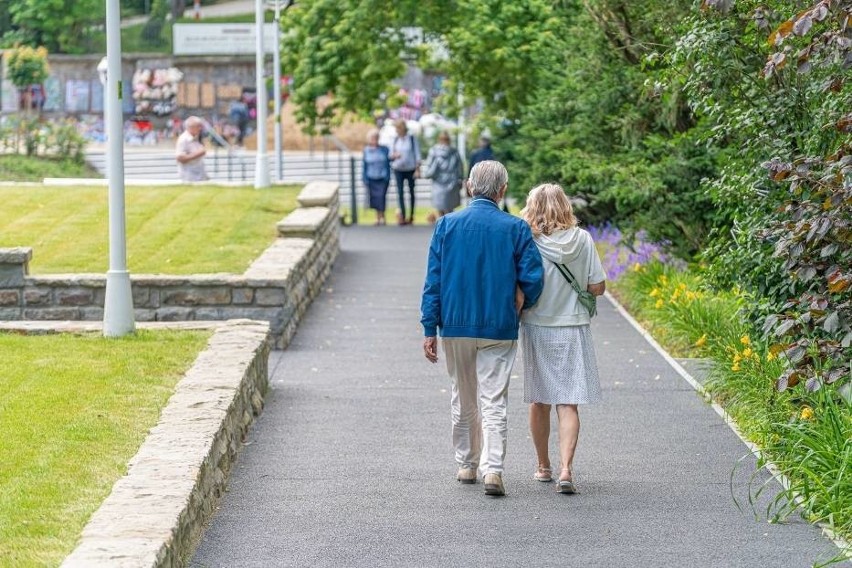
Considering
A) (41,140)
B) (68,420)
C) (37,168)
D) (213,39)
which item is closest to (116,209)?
(68,420)

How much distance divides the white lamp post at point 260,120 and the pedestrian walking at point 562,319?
1423cm

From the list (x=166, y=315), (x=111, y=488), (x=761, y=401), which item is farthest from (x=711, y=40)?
(x=166, y=315)

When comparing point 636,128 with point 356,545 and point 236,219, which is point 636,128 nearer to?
point 236,219

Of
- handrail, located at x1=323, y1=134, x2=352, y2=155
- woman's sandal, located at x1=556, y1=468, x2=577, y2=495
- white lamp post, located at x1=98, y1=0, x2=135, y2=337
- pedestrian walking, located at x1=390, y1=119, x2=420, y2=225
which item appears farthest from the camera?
handrail, located at x1=323, y1=134, x2=352, y2=155

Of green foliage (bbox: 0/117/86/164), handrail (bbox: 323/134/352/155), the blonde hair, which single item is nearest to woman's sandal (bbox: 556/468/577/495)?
the blonde hair

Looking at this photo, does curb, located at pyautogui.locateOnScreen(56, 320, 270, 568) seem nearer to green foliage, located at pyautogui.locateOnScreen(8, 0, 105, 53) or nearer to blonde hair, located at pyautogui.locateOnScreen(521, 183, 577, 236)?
blonde hair, located at pyautogui.locateOnScreen(521, 183, 577, 236)

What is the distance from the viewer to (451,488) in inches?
326

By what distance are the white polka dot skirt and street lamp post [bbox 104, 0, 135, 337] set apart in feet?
13.0

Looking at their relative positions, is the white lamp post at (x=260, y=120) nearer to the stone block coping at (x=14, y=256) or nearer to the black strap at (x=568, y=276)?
the stone block coping at (x=14, y=256)

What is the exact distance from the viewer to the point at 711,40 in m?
9.43

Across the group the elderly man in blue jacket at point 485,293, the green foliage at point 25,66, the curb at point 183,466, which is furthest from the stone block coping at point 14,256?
the green foliage at point 25,66

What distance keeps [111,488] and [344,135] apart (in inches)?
1746

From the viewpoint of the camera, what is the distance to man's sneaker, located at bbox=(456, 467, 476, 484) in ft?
27.4

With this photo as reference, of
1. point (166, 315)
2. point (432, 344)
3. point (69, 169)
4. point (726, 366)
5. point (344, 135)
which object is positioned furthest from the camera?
point (344, 135)
